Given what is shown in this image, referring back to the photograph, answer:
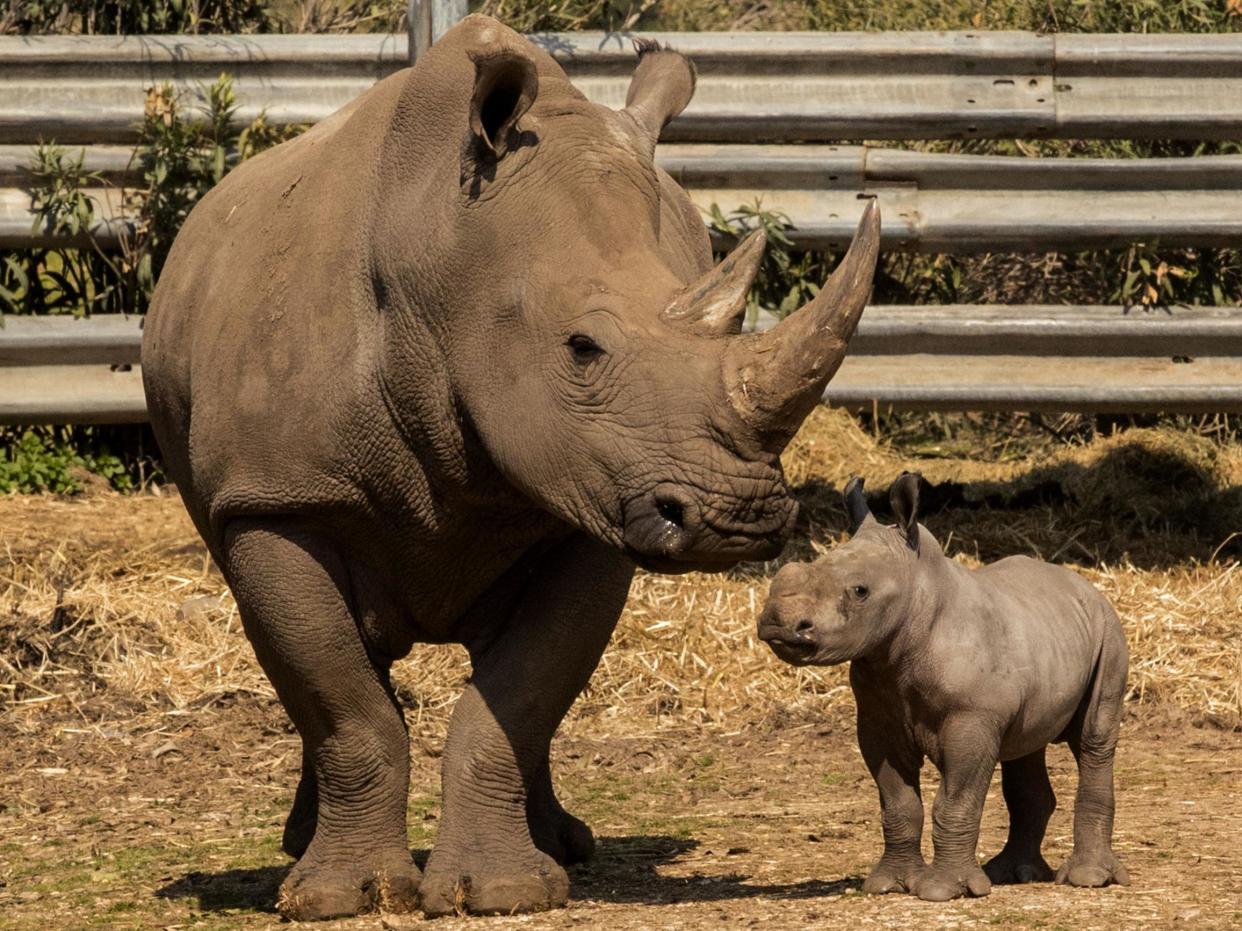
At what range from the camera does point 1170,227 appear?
9.87 meters

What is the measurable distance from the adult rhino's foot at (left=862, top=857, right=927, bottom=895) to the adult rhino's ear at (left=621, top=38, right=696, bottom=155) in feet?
6.37

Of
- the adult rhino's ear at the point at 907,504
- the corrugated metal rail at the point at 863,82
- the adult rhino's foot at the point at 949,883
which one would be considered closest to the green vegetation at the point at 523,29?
the corrugated metal rail at the point at 863,82

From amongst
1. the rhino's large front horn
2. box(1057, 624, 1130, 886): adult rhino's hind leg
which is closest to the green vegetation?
box(1057, 624, 1130, 886): adult rhino's hind leg

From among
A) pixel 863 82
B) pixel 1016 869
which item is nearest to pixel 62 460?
pixel 863 82

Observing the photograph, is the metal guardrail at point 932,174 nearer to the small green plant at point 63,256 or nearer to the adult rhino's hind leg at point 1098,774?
the small green plant at point 63,256

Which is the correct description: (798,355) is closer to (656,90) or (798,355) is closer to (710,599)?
(656,90)

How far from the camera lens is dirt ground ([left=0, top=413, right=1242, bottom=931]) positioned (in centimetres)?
613

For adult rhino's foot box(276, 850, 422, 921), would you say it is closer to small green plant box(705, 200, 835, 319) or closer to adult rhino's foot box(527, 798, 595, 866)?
adult rhino's foot box(527, 798, 595, 866)

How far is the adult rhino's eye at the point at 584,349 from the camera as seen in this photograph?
17.2 ft

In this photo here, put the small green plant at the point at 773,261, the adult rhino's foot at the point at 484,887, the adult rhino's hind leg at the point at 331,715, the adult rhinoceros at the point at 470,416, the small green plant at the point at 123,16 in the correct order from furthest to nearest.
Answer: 1. the small green plant at the point at 123,16
2. the small green plant at the point at 773,261
3. the adult rhino's hind leg at the point at 331,715
4. the adult rhino's foot at the point at 484,887
5. the adult rhinoceros at the point at 470,416

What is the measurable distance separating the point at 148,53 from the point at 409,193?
476 centimetres

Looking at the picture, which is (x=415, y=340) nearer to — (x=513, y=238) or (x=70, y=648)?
(x=513, y=238)

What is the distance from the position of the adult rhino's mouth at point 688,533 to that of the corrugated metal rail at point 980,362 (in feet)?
15.7

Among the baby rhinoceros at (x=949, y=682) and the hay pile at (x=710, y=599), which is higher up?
the baby rhinoceros at (x=949, y=682)
